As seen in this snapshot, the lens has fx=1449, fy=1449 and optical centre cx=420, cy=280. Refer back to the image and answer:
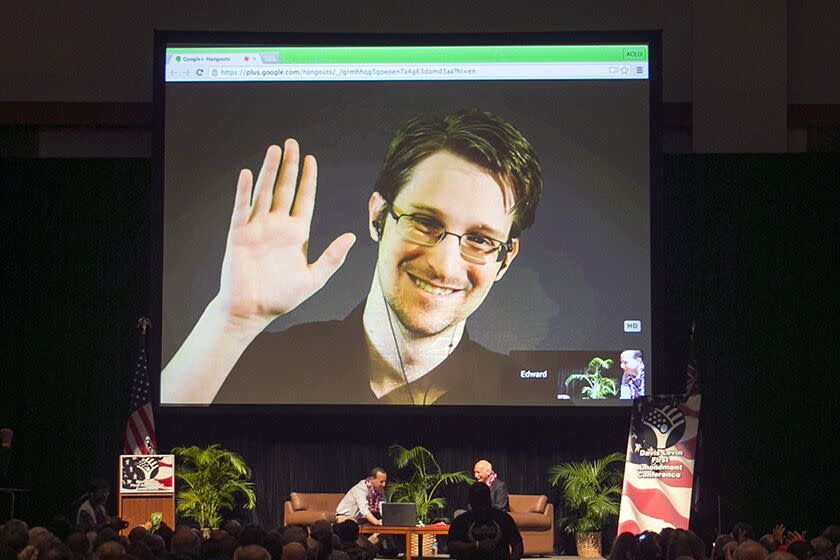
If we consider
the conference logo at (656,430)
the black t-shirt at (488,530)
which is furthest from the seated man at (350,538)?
the conference logo at (656,430)

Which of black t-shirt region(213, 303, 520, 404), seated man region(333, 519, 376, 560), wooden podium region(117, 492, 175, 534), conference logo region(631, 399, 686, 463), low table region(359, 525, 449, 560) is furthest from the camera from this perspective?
black t-shirt region(213, 303, 520, 404)

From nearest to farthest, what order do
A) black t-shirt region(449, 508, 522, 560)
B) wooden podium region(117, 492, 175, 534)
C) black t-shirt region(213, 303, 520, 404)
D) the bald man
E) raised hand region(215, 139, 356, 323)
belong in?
black t-shirt region(449, 508, 522, 560)
wooden podium region(117, 492, 175, 534)
the bald man
black t-shirt region(213, 303, 520, 404)
raised hand region(215, 139, 356, 323)

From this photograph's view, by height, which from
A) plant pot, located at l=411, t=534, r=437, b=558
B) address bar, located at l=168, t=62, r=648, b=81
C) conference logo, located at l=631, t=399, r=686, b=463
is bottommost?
plant pot, located at l=411, t=534, r=437, b=558

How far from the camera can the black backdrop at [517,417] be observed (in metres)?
12.2

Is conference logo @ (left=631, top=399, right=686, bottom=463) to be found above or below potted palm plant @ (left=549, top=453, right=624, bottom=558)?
above

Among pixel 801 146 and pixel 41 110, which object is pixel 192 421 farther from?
pixel 801 146

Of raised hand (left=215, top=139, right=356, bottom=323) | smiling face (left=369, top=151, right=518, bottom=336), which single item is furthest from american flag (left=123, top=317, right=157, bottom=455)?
smiling face (left=369, top=151, right=518, bottom=336)

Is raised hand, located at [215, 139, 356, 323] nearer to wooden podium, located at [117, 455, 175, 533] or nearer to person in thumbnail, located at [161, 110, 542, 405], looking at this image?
person in thumbnail, located at [161, 110, 542, 405]

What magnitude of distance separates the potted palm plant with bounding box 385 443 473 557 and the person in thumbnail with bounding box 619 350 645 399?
5.42 ft

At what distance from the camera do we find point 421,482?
12211mm

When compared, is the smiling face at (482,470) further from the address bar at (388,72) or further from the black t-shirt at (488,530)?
the black t-shirt at (488,530)

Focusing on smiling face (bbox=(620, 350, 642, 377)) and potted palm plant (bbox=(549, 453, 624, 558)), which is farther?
potted palm plant (bbox=(549, 453, 624, 558))

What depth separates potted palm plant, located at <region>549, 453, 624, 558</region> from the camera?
11938 millimetres

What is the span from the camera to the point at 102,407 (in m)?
12.5
